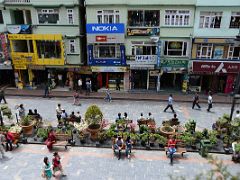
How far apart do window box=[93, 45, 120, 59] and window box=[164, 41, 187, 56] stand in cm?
506

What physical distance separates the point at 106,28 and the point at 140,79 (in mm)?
6854

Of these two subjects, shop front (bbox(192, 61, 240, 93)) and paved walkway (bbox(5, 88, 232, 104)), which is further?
paved walkway (bbox(5, 88, 232, 104))

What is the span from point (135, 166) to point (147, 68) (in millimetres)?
13394

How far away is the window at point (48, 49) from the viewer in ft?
89.4

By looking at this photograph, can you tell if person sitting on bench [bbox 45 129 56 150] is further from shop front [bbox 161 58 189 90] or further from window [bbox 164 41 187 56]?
window [bbox 164 41 187 56]

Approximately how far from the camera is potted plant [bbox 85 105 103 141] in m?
17.5

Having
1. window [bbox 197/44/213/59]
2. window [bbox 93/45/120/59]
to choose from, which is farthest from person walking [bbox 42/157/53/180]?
window [bbox 197/44/213/59]

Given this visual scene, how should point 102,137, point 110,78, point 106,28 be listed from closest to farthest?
point 102,137, point 106,28, point 110,78

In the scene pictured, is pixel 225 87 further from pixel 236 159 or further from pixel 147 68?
pixel 236 159

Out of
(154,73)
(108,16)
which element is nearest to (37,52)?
(108,16)

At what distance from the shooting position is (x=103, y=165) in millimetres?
15383

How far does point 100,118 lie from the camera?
1794cm

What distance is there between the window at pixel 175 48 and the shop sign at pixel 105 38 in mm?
4735

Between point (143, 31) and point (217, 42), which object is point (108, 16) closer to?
point (143, 31)
